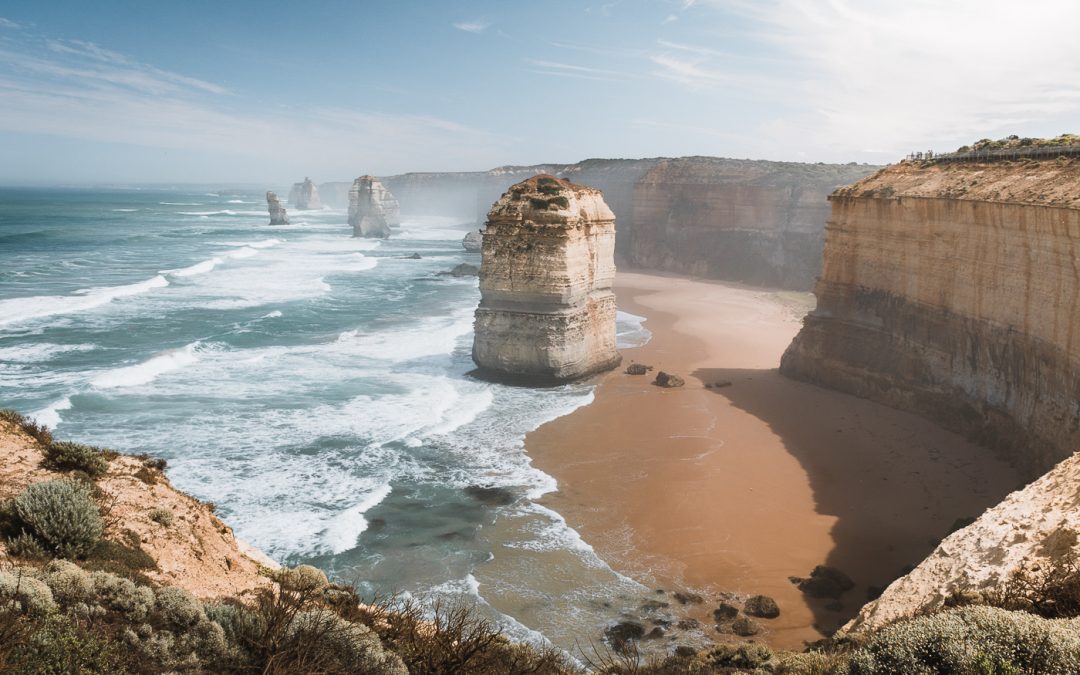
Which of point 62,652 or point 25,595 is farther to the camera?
point 25,595

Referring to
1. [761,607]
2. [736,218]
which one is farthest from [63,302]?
[736,218]

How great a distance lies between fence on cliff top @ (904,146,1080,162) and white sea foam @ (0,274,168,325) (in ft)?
123

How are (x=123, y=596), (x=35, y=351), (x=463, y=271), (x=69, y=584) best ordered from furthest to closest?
(x=463, y=271) → (x=35, y=351) → (x=123, y=596) → (x=69, y=584)

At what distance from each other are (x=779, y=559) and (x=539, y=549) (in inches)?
180

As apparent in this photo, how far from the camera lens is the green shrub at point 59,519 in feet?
22.6

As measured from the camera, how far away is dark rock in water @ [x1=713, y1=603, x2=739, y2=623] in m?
11.9

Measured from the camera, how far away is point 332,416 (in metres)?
21.4

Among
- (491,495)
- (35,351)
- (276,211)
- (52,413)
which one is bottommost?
(491,495)

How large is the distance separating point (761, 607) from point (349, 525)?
812 cm

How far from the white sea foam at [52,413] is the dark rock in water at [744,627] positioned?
57.3ft

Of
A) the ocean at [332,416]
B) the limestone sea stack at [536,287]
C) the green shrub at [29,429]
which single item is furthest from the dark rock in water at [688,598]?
the limestone sea stack at [536,287]

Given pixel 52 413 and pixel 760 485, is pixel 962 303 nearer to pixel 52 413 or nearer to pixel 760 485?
pixel 760 485

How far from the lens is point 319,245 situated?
73562 millimetres

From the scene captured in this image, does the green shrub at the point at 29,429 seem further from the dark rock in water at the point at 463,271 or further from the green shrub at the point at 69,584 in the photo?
the dark rock in water at the point at 463,271
